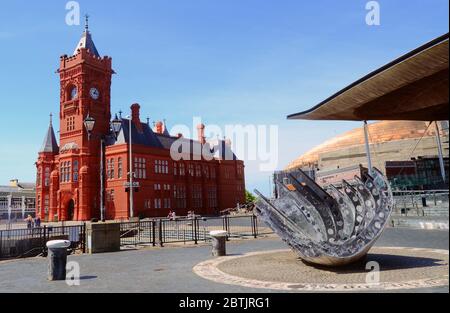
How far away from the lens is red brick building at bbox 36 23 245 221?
53.8 m

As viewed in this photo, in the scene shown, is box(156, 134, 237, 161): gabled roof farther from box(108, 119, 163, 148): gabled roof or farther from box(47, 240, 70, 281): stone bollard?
box(47, 240, 70, 281): stone bollard

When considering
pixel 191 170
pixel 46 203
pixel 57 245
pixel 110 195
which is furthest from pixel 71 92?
pixel 57 245

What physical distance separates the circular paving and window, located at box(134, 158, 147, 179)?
4200 centimetres

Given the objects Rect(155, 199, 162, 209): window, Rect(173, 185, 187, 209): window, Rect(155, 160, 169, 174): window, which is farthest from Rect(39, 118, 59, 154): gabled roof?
Rect(173, 185, 187, 209): window

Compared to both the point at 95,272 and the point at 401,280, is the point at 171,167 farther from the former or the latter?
the point at 401,280

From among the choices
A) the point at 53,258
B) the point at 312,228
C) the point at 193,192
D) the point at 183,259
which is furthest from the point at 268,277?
the point at 193,192

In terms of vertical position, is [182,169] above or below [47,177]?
above

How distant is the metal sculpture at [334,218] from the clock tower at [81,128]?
46.5 metres

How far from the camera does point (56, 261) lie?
1059cm

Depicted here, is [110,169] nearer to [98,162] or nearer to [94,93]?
[98,162]

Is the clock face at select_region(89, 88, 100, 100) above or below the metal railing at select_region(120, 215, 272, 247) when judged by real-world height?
above

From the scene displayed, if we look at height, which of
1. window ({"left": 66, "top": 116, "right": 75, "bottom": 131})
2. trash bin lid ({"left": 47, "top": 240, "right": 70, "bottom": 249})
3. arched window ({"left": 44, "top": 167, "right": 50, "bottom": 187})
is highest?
window ({"left": 66, "top": 116, "right": 75, "bottom": 131})

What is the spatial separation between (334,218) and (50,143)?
206 feet

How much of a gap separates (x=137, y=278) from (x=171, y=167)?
2009 inches
